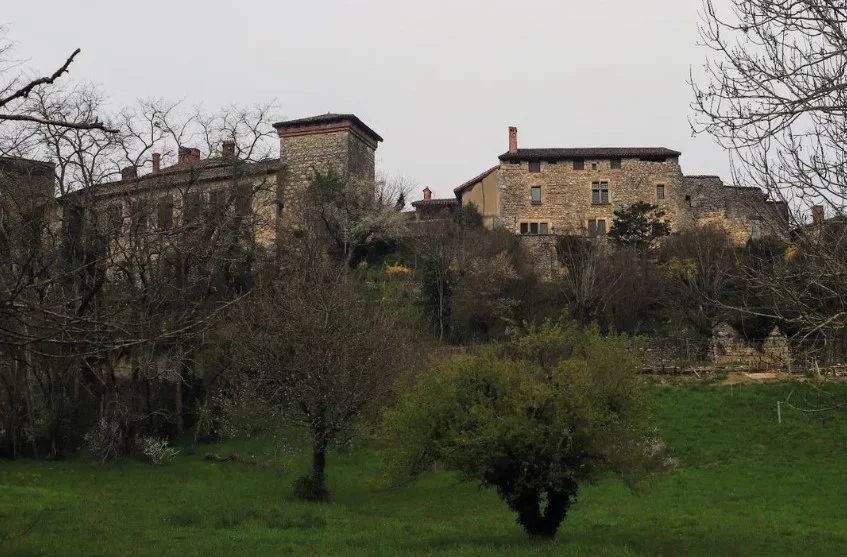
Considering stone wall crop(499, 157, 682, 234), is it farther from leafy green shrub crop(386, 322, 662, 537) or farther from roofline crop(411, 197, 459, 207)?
leafy green shrub crop(386, 322, 662, 537)

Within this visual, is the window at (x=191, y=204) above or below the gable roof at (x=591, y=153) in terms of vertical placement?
below

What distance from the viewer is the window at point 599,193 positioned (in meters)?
56.8

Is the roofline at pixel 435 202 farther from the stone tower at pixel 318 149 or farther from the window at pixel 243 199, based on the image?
the window at pixel 243 199

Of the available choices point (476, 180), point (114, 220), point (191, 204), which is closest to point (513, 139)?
point (476, 180)

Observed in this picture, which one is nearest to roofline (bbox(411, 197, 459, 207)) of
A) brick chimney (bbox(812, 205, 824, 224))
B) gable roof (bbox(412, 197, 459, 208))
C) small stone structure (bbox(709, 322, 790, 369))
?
gable roof (bbox(412, 197, 459, 208))

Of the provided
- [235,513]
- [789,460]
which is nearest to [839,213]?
[235,513]

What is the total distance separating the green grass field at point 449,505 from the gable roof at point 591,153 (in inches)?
1116

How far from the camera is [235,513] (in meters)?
18.2

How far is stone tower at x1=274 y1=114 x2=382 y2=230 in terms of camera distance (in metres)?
52.2

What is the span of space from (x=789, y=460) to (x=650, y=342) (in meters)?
11.9

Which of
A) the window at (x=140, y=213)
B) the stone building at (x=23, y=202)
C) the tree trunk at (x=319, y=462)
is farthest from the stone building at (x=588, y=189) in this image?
the tree trunk at (x=319, y=462)

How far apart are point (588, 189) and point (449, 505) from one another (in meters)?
38.4

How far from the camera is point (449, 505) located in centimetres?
2169

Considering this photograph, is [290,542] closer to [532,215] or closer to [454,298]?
[454,298]
